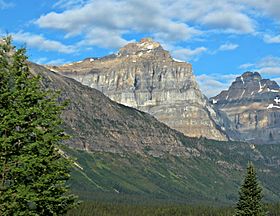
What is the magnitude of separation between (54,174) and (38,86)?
4.73 meters

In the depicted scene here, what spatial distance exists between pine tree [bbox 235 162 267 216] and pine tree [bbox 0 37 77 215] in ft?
111

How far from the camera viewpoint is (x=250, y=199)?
59.7 m

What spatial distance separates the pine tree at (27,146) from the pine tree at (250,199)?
3379cm

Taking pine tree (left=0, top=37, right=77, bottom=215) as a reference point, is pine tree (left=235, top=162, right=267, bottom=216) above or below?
below

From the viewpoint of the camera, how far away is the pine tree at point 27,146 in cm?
2636

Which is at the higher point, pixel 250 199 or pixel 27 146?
pixel 27 146

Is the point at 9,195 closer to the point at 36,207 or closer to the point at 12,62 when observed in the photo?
the point at 36,207

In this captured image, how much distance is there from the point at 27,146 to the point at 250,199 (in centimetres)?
3806

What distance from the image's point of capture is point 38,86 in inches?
1134

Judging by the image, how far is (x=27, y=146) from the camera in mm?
26906

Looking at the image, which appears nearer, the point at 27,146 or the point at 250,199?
the point at 27,146

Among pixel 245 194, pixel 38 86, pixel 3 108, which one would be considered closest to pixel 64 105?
pixel 38 86

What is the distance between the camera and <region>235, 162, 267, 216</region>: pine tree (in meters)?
59.2

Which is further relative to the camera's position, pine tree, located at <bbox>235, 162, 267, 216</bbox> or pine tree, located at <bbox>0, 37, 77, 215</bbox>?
pine tree, located at <bbox>235, 162, 267, 216</bbox>
